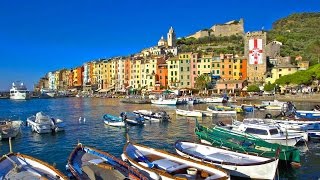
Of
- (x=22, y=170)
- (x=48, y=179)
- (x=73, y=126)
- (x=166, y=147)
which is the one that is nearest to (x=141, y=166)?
(x=48, y=179)

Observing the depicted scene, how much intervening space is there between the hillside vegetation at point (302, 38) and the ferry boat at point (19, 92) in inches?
3567

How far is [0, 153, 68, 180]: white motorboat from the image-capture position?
1618 centimetres

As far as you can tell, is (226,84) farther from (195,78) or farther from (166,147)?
(166,147)

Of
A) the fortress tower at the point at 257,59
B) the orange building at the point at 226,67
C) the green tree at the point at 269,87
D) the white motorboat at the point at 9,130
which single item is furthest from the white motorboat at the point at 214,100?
the white motorboat at the point at 9,130

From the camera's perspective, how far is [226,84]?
99125 mm

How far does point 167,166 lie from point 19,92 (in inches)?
4796

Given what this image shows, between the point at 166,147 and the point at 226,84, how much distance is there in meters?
72.4

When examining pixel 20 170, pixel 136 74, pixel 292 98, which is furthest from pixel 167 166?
pixel 136 74

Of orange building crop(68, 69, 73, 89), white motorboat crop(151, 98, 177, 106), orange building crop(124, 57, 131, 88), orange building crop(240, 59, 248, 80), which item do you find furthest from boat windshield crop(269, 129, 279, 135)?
orange building crop(68, 69, 73, 89)

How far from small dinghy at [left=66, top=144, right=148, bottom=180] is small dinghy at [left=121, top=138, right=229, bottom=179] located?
0.83 metres

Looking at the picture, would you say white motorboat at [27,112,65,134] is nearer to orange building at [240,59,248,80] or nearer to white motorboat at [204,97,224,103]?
white motorboat at [204,97,224,103]

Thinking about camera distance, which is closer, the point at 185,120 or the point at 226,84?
the point at 185,120

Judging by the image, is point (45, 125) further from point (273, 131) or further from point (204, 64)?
point (204, 64)

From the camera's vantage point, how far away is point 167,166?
1792 centimetres
